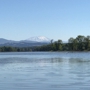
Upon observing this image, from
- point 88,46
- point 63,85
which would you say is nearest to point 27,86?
point 63,85

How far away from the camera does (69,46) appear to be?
17462 centimetres

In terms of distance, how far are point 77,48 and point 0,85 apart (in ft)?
508

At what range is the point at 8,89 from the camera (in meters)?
17.1

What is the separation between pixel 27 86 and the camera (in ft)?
59.9

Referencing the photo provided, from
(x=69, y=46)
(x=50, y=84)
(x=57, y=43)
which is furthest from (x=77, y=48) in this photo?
(x=50, y=84)

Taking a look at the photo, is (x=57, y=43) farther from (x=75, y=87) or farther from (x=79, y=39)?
(x=75, y=87)

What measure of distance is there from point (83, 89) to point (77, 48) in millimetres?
156297

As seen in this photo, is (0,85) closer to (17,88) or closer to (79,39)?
(17,88)

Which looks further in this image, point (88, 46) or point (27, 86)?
point (88, 46)

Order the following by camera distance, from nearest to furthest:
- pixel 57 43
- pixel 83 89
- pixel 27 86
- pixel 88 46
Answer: pixel 83 89, pixel 27 86, pixel 88 46, pixel 57 43


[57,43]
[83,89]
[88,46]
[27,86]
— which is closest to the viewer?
[83,89]

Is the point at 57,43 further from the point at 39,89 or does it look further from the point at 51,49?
the point at 39,89

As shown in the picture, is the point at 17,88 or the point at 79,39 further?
the point at 79,39

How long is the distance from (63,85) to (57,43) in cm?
16959
